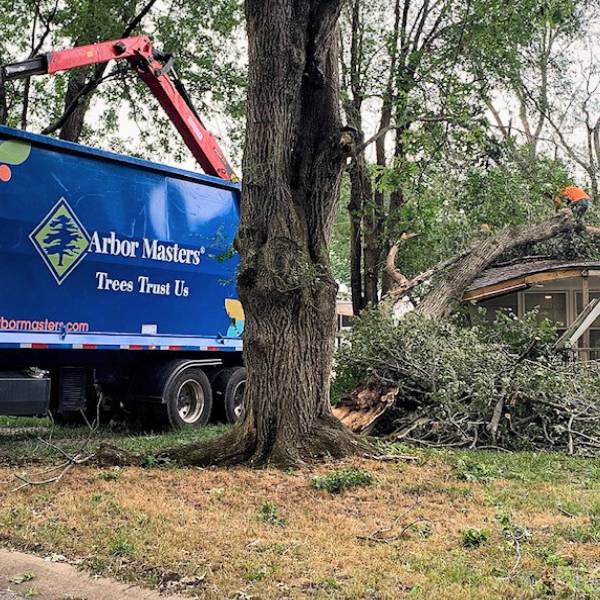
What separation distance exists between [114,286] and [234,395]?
10.6 ft

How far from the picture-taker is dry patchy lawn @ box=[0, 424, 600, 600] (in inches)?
173

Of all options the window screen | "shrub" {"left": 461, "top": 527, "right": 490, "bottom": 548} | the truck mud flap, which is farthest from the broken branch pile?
the window screen

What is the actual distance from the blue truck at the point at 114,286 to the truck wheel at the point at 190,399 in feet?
0.06

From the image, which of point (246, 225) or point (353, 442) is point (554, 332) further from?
point (246, 225)

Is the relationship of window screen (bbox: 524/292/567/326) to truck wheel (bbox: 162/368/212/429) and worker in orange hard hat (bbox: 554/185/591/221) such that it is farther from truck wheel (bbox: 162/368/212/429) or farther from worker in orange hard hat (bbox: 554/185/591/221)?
truck wheel (bbox: 162/368/212/429)

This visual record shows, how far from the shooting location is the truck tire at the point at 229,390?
42.0 ft

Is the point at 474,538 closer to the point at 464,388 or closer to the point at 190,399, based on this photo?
the point at 464,388

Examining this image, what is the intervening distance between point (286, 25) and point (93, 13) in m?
9.60

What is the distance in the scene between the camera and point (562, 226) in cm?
1733

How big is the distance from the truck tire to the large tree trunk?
14.8 ft

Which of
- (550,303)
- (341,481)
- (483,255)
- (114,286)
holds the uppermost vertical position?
(483,255)

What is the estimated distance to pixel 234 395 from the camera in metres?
13.0

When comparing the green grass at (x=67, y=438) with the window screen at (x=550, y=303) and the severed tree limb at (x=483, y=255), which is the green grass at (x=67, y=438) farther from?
the window screen at (x=550, y=303)

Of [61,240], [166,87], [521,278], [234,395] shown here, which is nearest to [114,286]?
[61,240]
